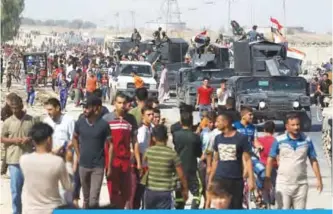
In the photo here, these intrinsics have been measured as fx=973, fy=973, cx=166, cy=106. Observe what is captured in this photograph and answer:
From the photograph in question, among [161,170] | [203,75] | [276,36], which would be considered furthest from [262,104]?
[276,36]

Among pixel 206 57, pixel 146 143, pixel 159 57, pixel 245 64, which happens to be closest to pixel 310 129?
pixel 245 64

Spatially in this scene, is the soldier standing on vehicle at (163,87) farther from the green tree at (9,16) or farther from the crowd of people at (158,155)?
the green tree at (9,16)

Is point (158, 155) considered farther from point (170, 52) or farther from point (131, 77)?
point (170, 52)

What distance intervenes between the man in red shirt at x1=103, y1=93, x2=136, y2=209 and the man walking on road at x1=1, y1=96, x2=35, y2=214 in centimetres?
93

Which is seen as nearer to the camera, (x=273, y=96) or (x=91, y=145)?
(x=91, y=145)

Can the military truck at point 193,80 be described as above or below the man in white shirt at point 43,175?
below

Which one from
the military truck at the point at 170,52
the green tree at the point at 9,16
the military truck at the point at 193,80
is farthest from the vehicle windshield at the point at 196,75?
the green tree at the point at 9,16

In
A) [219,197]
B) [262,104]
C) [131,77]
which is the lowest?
[262,104]

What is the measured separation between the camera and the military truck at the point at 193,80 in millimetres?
31531

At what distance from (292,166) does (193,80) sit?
22.4 m

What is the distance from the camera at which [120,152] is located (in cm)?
1130

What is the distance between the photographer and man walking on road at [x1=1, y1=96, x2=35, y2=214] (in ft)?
36.3

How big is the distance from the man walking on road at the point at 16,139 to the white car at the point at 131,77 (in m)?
21.4

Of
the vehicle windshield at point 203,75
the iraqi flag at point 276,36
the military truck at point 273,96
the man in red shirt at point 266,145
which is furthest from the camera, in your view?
the iraqi flag at point 276,36
